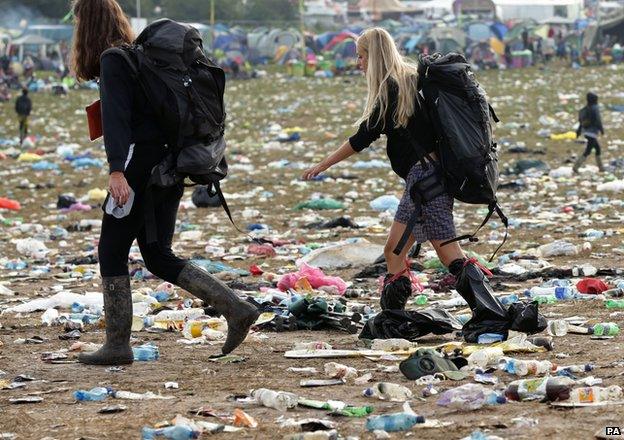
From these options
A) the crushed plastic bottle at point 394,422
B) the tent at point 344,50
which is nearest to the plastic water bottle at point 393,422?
the crushed plastic bottle at point 394,422

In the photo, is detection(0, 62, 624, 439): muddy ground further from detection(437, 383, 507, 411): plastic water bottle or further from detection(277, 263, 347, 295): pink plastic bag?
detection(277, 263, 347, 295): pink plastic bag

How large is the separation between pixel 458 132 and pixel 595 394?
67.9 inches

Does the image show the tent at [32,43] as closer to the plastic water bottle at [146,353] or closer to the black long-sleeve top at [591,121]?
the black long-sleeve top at [591,121]

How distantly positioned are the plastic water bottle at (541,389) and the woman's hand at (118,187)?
1802 mm

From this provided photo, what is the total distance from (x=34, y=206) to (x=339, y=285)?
26.9 feet

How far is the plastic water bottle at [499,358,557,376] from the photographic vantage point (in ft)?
16.9

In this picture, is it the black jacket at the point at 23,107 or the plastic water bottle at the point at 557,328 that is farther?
the black jacket at the point at 23,107

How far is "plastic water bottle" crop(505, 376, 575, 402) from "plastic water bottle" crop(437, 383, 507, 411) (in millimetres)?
67

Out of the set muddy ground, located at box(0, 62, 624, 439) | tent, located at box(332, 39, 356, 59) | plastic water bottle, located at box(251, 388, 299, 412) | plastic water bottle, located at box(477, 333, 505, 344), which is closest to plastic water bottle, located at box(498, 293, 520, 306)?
muddy ground, located at box(0, 62, 624, 439)

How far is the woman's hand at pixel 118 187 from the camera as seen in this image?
5.45m

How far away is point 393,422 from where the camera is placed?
4.34 meters

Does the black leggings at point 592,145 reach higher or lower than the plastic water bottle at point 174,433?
lower

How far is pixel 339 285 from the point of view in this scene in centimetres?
832

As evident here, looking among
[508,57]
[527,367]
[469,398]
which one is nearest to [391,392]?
[469,398]
